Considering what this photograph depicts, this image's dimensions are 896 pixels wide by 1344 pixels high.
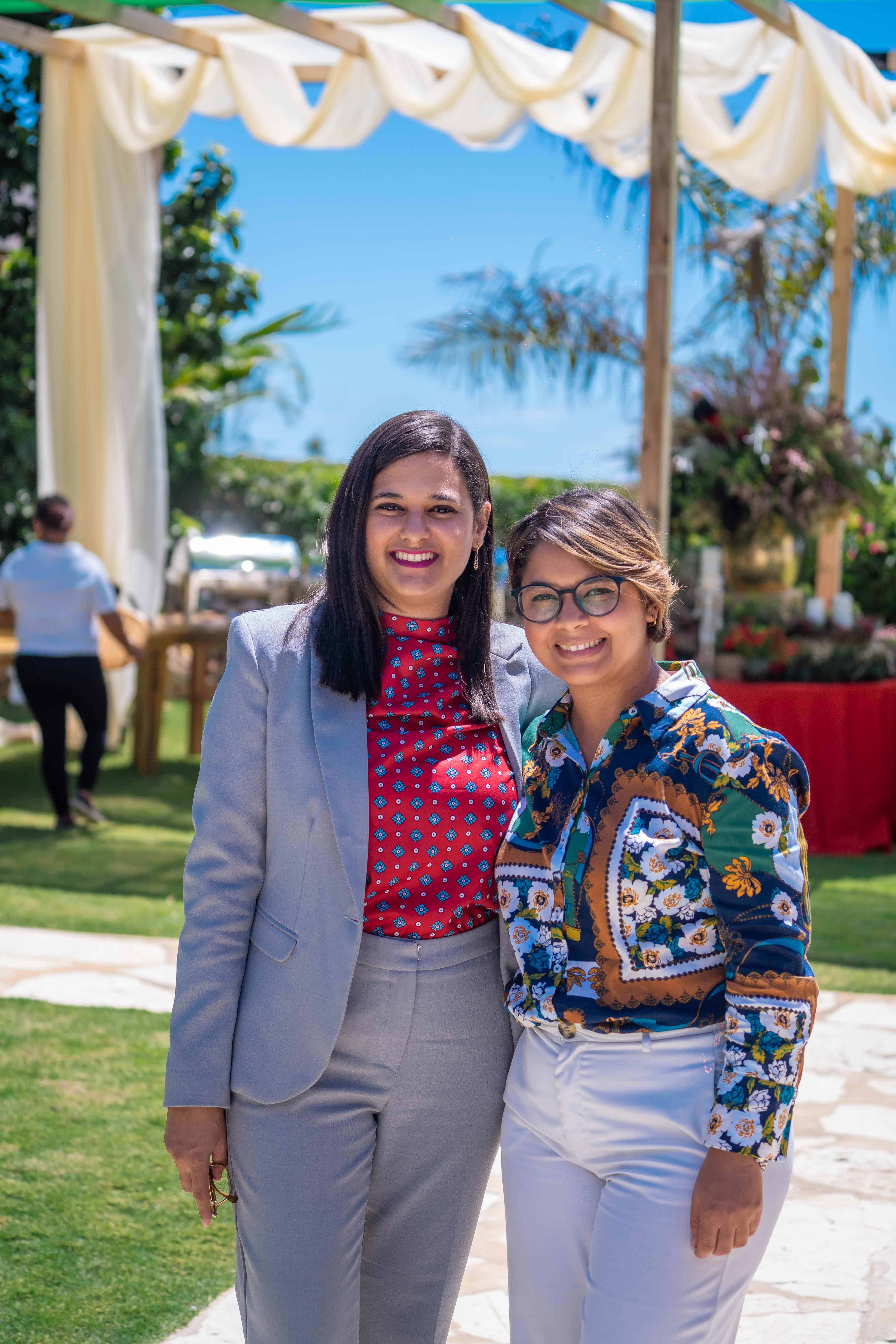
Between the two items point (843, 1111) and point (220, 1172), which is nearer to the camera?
point (220, 1172)

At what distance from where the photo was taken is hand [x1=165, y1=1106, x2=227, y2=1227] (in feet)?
5.65

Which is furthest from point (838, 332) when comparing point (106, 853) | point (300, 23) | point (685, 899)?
point (685, 899)

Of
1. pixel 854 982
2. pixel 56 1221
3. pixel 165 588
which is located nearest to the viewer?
pixel 56 1221

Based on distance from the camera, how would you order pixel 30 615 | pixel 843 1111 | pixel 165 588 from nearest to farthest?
pixel 843 1111, pixel 30 615, pixel 165 588

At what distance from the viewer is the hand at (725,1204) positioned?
4.79 ft

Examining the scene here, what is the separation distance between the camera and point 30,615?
21.9ft

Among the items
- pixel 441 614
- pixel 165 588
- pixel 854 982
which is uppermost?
pixel 441 614

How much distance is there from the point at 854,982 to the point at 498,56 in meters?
4.34

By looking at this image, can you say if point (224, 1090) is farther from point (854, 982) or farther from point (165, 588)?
point (165, 588)

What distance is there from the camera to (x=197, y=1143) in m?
1.72

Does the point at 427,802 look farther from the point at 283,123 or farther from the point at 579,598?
the point at 283,123

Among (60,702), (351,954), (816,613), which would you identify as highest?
(351,954)

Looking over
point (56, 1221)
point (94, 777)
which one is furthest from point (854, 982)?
point (94, 777)

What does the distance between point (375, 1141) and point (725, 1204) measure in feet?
1.64
